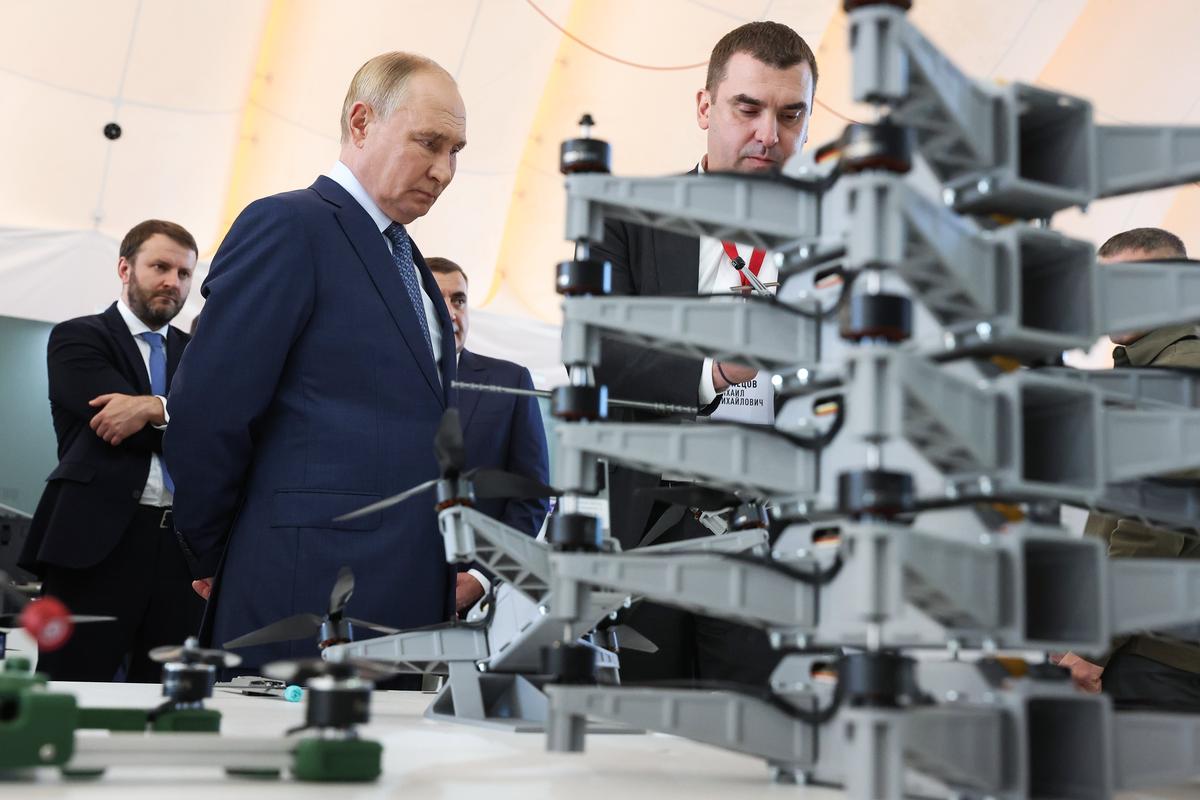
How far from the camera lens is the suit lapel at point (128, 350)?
3.52 m

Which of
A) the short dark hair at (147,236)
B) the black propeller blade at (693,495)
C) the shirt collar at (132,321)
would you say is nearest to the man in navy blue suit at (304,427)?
the black propeller blade at (693,495)

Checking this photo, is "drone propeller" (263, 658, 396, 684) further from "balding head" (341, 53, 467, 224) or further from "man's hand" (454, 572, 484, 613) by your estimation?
"man's hand" (454, 572, 484, 613)

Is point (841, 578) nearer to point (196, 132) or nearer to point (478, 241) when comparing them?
point (196, 132)

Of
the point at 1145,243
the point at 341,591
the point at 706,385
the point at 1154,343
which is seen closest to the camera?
the point at 341,591

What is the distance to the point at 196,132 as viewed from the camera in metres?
6.23

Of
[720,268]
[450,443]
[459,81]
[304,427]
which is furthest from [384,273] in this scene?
[459,81]

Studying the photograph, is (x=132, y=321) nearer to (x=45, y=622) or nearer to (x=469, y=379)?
(x=469, y=379)

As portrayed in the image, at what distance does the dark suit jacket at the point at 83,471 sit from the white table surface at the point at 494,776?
2.32 metres

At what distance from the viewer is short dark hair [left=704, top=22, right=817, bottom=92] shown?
201 cm

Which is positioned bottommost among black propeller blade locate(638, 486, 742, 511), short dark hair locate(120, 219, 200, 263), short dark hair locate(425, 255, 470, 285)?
black propeller blade locate(638, 486, 742, 511)

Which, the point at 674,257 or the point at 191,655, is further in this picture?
the point at 674,257

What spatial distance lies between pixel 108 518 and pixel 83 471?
5.4 inches

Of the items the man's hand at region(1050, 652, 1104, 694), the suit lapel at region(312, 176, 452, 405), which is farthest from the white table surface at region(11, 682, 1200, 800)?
the man's hand at region(1050, 652, 1104, 694)

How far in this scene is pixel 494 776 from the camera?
2.56ft
